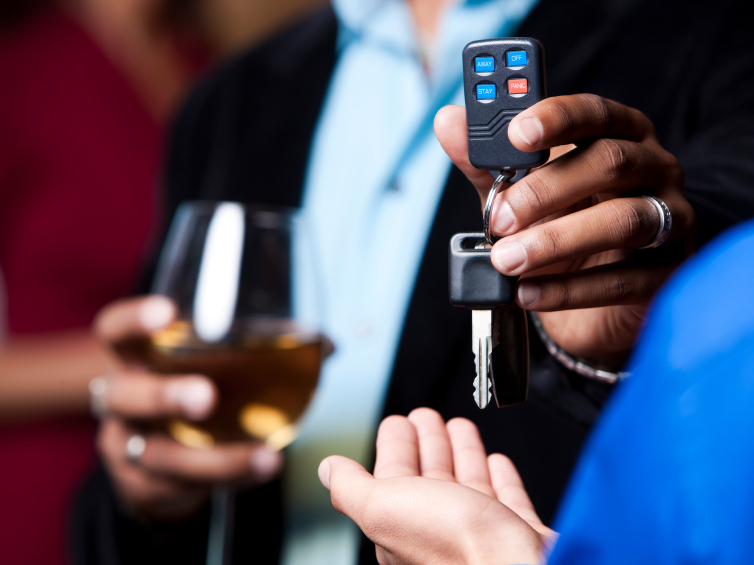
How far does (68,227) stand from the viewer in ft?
2.92

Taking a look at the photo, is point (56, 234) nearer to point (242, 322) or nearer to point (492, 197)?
point (242, 322)

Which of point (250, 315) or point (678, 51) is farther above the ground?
point (678, 51)

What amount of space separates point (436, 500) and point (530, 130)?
0.32 feet

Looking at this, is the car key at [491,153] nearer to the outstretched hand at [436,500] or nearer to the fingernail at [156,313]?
the outstretched hand at [436,500]

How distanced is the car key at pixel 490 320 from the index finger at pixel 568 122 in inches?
1.3

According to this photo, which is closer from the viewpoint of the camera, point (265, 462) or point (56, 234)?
point (265, 462)

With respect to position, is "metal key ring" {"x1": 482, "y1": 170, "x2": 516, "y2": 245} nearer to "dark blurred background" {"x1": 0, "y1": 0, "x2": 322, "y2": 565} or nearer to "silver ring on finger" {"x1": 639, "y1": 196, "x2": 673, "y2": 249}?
"silver ring on finger" {"x1": 639, "y1": 196, "x2": 673, "y2": 249}

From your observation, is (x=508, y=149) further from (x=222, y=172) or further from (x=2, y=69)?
(x=2, y=69)

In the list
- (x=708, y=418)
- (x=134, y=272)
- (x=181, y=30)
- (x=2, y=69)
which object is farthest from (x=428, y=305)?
(x=181, y=30)

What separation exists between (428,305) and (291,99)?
0.71ft

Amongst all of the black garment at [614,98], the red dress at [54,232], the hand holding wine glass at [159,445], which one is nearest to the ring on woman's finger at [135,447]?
the hand holding wine glass at [159,445]

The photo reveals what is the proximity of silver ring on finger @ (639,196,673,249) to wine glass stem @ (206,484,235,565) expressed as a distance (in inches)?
11.7

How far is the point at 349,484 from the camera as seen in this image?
21cm

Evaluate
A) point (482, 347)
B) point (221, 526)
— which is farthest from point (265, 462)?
point (482, 347)
